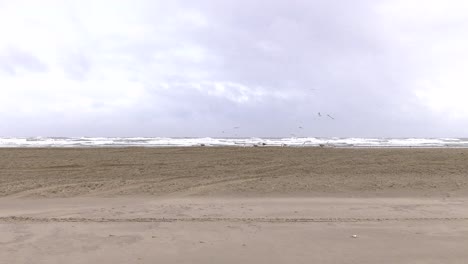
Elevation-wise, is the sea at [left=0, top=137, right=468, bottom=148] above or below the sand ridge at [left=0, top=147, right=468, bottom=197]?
above

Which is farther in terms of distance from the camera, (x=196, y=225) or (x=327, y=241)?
(x=196, y=225)

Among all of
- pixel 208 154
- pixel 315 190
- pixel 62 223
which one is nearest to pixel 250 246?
pixel 62 223

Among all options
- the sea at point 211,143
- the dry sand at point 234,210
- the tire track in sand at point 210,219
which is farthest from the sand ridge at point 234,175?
the sea at point 211,143

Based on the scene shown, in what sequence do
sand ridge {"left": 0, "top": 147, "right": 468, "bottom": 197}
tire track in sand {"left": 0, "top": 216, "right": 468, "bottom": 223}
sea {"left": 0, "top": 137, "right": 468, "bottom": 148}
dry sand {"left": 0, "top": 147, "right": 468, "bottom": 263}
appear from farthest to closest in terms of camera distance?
sea {"left": 0, "top": 137, "right": 468, "bottom": 148}
sand ridge {"left": 0, "top": 147, "right": 468, "bottom": 197}
tire track in sand {"left": 0, "top": 216, "right": 468, "bottom": 223}
dry sand {"left": 0, "top": 147, "right": 468, "bottom": 263}

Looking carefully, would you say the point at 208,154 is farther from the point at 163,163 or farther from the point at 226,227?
the point at 226,227

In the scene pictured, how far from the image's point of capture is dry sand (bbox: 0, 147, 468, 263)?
5.23m

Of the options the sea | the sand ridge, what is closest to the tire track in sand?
the sand ridge

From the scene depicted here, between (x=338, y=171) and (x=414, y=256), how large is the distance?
24.0 feet

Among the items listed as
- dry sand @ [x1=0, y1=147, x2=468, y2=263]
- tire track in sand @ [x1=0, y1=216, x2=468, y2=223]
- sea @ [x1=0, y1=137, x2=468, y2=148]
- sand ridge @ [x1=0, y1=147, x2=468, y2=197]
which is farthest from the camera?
sea @ [x1=0, y1=137, x2=468, y2=148]

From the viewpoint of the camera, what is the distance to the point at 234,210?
784 cm

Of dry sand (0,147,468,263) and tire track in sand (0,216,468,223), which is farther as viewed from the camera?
tire track in sand (0,216,468,223)

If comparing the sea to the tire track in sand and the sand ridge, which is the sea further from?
the tire track in sand

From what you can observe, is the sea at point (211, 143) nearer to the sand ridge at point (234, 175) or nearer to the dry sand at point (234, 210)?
the sand ridge at point (234, 175)

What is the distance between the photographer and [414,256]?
507cm
